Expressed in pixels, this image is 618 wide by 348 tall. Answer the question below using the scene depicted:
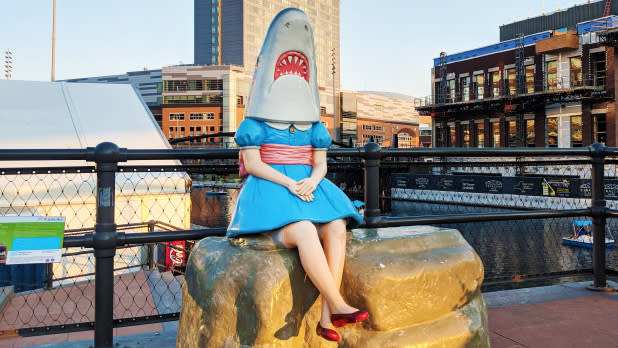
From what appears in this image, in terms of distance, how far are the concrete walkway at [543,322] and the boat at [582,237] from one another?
44.9ft

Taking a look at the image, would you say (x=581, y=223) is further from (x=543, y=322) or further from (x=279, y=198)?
(x=279, y=198)

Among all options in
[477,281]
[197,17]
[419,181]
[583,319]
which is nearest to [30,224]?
[477,281]

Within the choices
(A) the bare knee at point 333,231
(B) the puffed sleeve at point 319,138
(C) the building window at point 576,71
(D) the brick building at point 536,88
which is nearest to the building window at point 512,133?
(D) the brick building at point 536,88

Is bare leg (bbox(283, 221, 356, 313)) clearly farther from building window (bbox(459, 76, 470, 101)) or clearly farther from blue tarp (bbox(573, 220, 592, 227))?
building window (bbox(459, 76, 470, 101))

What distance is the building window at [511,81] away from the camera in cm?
2890

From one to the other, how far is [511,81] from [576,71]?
4324 millimetres

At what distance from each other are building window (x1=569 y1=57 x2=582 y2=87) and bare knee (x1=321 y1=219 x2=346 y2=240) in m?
27.5

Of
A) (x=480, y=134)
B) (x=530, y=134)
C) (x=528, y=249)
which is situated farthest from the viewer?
(x=480, y=134)

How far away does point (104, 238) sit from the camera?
2.54 m

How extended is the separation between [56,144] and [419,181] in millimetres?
18884

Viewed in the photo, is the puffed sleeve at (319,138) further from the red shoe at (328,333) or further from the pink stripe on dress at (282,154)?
the red shoe at (328,333)

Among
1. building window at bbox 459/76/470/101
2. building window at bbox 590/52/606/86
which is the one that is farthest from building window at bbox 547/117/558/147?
building window at bbox 459/76/470/101

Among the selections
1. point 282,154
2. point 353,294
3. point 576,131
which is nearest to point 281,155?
point 282,154

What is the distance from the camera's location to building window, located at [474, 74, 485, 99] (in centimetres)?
3117
